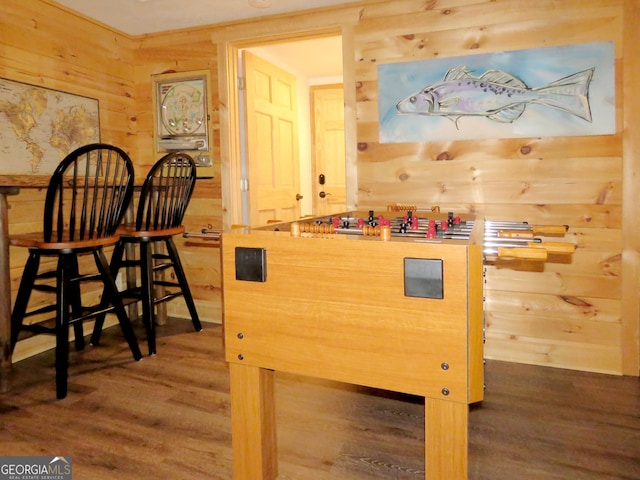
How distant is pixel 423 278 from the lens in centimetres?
109

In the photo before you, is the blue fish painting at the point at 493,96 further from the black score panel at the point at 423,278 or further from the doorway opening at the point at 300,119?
the black score panel at the point at 423,278

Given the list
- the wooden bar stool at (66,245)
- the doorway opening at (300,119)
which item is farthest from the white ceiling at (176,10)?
the wooden bar stool at (66,245)

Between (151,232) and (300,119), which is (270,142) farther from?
(151,232)

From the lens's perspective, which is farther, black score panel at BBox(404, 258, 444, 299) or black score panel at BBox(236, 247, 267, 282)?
black score panel at BBox(236, 247, 267, 282)

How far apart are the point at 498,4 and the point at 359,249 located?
2098mm

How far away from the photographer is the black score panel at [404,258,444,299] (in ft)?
3.54

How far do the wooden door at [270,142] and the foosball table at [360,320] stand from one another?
2.18 meters

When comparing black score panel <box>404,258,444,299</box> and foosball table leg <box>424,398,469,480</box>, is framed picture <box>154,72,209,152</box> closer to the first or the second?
black score panel <box>404,258,444,299</box>

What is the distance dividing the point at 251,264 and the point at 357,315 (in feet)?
1.09

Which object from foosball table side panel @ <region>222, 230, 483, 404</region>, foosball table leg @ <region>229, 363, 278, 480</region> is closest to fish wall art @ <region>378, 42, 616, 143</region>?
foosball table side panel @ <region>222, 230, 483, 404</region>

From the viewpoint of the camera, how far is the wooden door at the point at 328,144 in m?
4.88

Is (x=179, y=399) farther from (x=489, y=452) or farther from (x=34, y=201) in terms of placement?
(x=34, y=201)

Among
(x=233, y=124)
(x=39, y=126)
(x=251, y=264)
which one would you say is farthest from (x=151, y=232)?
(x=251, y=264)

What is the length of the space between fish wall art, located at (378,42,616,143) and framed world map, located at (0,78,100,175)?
6.37ft
